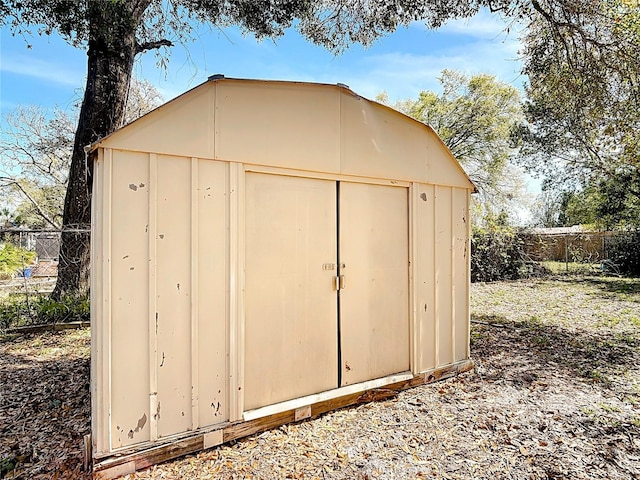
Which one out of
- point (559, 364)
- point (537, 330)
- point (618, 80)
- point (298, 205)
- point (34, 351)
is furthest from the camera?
point (537, 330)

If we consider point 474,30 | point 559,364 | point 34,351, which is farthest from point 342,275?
point 474,30

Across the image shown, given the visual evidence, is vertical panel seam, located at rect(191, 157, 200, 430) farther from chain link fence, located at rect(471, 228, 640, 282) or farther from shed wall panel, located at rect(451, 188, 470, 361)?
chain link fence, located at rect(471, 228, 640, 282)

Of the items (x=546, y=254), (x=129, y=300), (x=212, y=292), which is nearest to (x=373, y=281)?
(x=212, y=292)

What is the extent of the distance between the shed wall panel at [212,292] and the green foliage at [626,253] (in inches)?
617

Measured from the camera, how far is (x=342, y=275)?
11.0 ft

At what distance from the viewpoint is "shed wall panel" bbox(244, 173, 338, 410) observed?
2922 millimetres

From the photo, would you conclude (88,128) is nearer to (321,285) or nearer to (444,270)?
(321,285)

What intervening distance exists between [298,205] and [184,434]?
72.1 inches

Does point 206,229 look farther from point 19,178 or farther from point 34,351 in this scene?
point 19,178

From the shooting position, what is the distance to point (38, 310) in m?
6.25

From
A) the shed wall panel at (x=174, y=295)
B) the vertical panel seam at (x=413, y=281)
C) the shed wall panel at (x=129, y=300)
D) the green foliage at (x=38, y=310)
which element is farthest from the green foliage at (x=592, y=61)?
the green foliage at (x=38, y=310)

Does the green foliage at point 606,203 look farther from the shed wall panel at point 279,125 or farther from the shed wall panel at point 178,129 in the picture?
the shed wall panel at point 178,129

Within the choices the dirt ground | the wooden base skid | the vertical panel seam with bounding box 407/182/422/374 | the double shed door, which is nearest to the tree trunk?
the dirt ground

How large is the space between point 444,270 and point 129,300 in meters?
2.90
